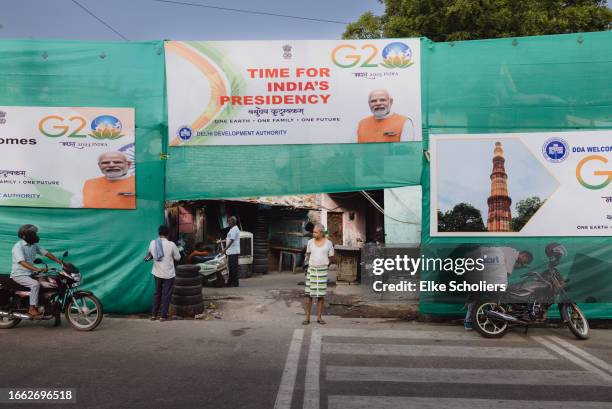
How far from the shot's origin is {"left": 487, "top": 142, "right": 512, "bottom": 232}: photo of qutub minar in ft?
29.1

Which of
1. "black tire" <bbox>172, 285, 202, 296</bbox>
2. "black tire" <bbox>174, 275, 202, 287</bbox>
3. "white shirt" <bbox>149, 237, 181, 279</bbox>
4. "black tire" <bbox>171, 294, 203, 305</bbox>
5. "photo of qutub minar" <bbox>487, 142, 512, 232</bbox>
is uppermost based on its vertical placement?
"photo of qutub minar" <bbox>487, 142, 512, 232</bbox>

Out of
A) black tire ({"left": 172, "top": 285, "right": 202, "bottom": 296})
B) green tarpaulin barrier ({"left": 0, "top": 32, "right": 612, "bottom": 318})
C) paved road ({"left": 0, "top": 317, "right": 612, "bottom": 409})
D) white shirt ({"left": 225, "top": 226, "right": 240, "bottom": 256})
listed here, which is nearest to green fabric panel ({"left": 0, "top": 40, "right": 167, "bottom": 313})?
green tarpaulin barrier ({"left": 0, "top": 32, "right": 612, "bottom": 318})

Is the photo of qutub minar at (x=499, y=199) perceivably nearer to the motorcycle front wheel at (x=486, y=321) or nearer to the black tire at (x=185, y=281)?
the motorcycle front wheel at (x=486, y=321)

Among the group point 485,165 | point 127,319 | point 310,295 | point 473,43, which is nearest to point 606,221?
point 485,165

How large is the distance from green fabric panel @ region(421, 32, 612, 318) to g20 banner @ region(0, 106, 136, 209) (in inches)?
214

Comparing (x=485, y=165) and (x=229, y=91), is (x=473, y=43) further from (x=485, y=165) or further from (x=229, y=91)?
(x=229, y=91)

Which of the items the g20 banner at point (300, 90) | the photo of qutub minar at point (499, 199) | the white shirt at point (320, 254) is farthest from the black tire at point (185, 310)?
the photo of qutub minar at point (499, 199)

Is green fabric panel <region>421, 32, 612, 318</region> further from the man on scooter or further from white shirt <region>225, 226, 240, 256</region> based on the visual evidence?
the man on scooter

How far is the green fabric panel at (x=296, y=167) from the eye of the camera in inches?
363

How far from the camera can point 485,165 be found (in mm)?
8930

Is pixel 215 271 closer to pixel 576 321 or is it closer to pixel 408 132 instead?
pixel 408 132

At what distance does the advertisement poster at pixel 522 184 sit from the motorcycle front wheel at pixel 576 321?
1325 millimetres

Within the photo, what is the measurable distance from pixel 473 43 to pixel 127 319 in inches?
306

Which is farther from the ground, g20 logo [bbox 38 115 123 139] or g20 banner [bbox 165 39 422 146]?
g20 banner [bbox 165 39 422 146]
